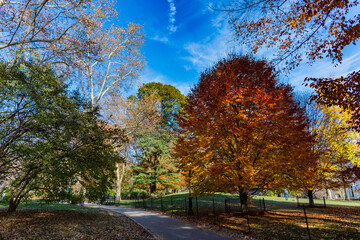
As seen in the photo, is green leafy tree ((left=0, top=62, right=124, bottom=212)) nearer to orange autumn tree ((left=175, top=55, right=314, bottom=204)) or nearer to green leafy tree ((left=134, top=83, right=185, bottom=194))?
orange autumn tree ((left=175, top=55, right=314, bottom=204))

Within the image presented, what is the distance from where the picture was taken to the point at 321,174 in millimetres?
15812

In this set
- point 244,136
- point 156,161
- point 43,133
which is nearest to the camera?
point 43,133

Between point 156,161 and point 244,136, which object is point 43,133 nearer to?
point 244,136

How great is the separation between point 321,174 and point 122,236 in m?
16.3

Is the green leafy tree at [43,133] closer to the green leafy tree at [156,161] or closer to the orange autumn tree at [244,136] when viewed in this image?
the orange autumn tree at [244,136]

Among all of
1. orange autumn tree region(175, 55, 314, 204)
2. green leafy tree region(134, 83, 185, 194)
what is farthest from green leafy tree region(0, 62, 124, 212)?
green leafy tree region(134, 83, 185, 194)

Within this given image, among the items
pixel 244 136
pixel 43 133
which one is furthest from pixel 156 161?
pixel 43 133

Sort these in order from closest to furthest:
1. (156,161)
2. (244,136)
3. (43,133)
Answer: (43,133) < (244,136) < (156,161)

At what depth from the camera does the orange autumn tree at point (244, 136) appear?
9.65 metres

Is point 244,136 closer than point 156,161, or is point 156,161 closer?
point 244,136

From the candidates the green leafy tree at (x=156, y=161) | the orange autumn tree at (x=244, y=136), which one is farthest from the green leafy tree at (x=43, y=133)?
the green leafy tree at (x=156, y=161)

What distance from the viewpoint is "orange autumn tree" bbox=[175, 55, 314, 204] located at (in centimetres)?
965

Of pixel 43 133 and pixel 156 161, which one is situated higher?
pixel 43 133

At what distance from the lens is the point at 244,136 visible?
32.7ft
